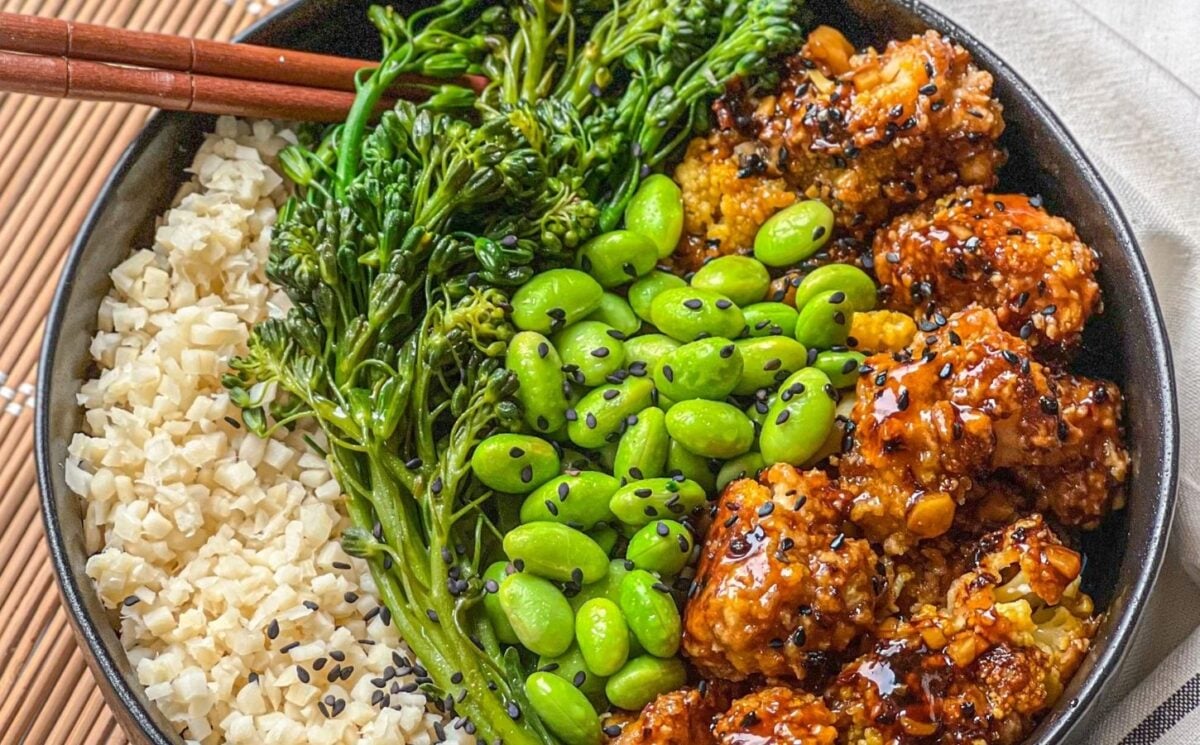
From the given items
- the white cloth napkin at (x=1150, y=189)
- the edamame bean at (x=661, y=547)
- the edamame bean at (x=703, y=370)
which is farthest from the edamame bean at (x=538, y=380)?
the white cloth napkin at (x=1150, y=189)

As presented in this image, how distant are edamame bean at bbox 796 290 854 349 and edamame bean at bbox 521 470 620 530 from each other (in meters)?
0.61

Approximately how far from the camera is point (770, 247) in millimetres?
3039

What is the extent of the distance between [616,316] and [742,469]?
20.8 inches

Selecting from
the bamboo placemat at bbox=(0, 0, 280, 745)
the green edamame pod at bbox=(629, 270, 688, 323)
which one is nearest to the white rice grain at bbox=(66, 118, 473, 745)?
the bamboo placemat at bbox=(0, 0, 280, 745)

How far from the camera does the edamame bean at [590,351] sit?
2920mm

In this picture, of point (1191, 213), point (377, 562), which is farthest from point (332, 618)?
point (1191, 213)

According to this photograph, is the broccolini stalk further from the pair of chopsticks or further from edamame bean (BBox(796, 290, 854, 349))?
edamame bean (BBox(796, 290, 854, 349))

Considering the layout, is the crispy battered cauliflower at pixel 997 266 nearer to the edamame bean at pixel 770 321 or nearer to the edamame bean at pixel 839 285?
the edamame bean at pixel 839 285

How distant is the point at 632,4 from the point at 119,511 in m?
1.95

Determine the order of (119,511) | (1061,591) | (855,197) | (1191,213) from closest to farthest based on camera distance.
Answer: (1061,591) → (119,511) → (855,197) → (1191,213)

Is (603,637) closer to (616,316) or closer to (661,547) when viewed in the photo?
(661,547)

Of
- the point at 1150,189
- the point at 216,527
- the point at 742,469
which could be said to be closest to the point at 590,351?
the point at 742,469

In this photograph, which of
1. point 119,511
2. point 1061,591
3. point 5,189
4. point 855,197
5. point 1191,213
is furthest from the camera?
point 5,189

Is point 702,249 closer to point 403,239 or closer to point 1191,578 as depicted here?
point 403,239
